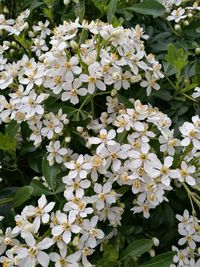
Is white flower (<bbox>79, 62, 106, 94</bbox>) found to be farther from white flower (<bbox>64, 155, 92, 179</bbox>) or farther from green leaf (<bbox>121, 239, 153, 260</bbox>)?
green leaf (<bbox>121, 239, 153, 260</bbox>)

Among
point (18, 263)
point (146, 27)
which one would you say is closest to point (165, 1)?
point (146, 27)

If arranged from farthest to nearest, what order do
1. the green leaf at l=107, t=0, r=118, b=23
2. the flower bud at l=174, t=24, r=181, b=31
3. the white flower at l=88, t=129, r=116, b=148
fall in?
the flower bud at l=174, t=24, r=181, b=31 → the green leaf at l=107, t=0, r=118, b=23 → the white flower at l=88, t=129, r=116, b=148

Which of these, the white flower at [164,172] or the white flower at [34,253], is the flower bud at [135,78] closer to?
the white flower at [164,172]

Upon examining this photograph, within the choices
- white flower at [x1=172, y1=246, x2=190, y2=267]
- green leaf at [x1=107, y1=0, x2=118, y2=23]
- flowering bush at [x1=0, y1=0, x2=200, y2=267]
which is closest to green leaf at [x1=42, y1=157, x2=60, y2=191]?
flowering bush at [x1=0, y1=0, x2=200, y2=267]

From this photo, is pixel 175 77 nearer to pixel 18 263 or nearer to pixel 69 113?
pixel 69 113

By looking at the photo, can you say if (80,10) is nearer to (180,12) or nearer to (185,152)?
(180,12)

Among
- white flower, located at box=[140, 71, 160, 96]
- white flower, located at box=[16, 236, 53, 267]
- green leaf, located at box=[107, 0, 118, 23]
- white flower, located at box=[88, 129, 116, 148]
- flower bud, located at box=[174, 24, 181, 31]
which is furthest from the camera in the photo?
flower bud, located at box=[174, 24, 181, 31]
